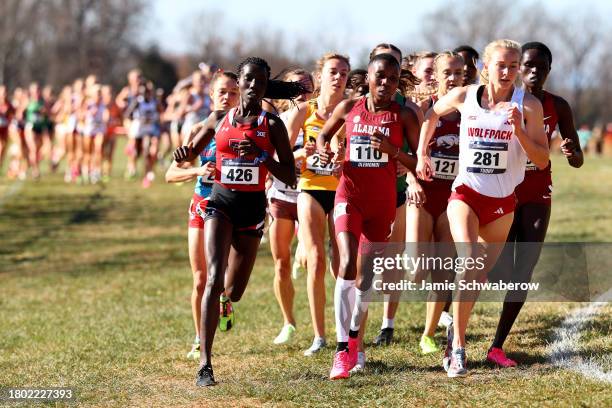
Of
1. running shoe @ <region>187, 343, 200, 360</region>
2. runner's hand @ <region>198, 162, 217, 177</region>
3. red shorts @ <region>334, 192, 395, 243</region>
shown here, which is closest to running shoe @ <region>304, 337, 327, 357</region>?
running shoe @ <region>187, 343, 200, 360</region>

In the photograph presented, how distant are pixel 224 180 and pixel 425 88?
2.39 m

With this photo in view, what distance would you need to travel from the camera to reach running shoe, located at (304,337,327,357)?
8.03 metres

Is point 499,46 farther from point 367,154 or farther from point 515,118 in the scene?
point 367,154

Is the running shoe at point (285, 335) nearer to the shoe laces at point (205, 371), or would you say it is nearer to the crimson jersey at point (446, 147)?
the shoe laces at point (205, 371)

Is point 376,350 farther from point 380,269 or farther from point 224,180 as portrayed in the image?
point 224,180

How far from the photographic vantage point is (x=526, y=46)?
7516mm

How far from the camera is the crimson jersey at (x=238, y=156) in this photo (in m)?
7.11

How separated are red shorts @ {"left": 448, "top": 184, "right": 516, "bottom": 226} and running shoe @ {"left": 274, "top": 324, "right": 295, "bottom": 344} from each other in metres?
2.44

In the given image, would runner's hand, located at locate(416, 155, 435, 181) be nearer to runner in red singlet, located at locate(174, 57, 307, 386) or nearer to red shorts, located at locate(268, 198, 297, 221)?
runner in red singlet, located at locate(174, 57, 307, 386)

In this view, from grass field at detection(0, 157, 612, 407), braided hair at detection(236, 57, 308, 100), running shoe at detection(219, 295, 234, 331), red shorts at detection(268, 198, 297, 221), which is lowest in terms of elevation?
grass field at detection(0, 157, 612, 407)

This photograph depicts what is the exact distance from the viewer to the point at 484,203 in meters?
6.92

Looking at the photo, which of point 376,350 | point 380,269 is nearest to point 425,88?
point 380,269

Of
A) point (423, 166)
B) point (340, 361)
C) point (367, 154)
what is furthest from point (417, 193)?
point (340, 361)

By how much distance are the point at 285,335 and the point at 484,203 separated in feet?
8.50
